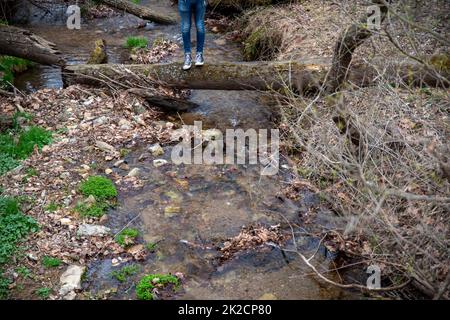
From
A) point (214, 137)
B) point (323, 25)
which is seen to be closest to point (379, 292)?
point (214, 137)

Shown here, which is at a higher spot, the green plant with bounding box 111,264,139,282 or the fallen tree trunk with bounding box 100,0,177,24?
the fallen tree trunk with bounding box 100,0,177,24

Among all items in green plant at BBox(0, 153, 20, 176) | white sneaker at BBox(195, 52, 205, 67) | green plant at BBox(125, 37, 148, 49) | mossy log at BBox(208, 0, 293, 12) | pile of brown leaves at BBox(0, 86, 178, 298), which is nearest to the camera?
pile of brown leaves at BBox(0, 86, 178, 298)

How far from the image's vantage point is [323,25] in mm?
8344

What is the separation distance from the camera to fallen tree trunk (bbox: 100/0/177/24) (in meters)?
11.0

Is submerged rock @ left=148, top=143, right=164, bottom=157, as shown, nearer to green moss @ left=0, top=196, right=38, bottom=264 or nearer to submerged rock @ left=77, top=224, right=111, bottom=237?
submerged rock @ left=77, top=224, right=111, bottom=237

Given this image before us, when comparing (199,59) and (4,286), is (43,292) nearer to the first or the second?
(4,286)

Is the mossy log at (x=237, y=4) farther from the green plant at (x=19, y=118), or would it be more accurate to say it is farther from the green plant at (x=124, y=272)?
the green plant at (x=124, y=272)

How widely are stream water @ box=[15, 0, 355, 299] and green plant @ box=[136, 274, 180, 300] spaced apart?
90 mm

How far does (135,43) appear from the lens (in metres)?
9.55

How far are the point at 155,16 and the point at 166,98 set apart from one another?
4.75m

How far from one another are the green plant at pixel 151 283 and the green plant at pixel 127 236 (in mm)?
561

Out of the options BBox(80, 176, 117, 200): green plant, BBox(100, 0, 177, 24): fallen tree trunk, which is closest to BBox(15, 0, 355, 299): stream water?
BBox(80, 176, 117, 200): green plant

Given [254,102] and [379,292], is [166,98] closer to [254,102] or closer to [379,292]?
[254,102]

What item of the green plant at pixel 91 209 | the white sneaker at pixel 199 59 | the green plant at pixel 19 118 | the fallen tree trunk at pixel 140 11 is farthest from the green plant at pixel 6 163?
the fallen tree trunk at pixel 140 11
